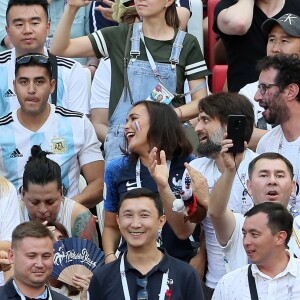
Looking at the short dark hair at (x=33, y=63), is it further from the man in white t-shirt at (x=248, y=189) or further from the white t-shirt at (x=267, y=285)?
the white t-shirt at (x=267, y=285)

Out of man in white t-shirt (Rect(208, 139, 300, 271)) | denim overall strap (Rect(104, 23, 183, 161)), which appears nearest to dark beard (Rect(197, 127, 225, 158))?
man in white t-shirt (Rect(208, 139, 300, 271))

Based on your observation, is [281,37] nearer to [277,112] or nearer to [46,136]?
[277,112]

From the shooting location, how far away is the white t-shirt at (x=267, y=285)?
7.69 m

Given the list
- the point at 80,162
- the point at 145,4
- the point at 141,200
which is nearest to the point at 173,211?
the point at 141,200

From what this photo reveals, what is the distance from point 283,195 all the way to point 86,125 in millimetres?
1958

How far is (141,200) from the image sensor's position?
799cm

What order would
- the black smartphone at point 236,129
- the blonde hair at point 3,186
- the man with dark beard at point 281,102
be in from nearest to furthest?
the black smartphone at point 236,129
the blonde hair at point 3,186
the man with dark beard at point 281,102

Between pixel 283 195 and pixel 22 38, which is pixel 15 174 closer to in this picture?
pixel 22 38

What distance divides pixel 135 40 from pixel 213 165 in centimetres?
148

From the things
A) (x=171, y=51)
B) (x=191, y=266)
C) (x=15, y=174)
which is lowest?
(x=191, y=266)

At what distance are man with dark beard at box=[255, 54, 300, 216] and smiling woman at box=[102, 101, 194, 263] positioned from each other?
2.27ft

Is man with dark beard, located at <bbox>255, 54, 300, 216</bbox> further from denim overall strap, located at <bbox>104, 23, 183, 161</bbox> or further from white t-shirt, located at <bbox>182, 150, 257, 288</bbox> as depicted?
denim overall strap, located at <bbox>104, 23, 183, 161</bbox>

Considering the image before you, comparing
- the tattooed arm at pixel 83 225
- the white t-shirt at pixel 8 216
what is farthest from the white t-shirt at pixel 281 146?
the white t-shirt at pixel 8 216

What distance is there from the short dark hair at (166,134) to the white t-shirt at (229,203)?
14cm
